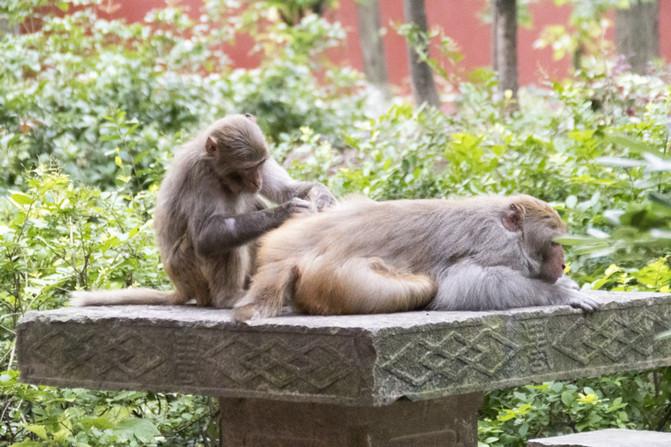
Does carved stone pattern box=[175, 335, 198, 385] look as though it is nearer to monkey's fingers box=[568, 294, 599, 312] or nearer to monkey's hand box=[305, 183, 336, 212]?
monkey's hand box=[305, 183, 336, 212]

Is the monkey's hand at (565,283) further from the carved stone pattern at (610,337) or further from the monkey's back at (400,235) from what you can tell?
the monkey's back at (400,235)

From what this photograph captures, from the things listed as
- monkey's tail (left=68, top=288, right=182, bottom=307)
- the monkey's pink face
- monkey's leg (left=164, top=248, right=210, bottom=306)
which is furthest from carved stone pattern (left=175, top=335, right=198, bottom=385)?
the monkey's pink face

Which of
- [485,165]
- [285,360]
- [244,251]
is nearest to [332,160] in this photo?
Result: [485,165]

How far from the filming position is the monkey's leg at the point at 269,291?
4.25 m

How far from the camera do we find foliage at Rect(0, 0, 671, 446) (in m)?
5.70

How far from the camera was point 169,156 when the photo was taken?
Answer: 797 cm

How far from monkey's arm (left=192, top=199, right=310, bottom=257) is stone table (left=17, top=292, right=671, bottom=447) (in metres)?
0.32

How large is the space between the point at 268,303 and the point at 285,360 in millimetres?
432

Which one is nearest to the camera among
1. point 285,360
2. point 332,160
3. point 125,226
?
point 285,360

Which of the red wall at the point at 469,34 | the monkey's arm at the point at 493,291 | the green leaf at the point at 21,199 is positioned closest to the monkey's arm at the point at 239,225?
the monkey's arm at the point at 493,291

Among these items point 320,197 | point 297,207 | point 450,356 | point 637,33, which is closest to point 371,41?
point 637,33

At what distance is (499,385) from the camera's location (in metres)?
4.18

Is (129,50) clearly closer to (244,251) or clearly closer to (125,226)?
(125,226)

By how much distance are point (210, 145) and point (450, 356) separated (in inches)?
60.7
